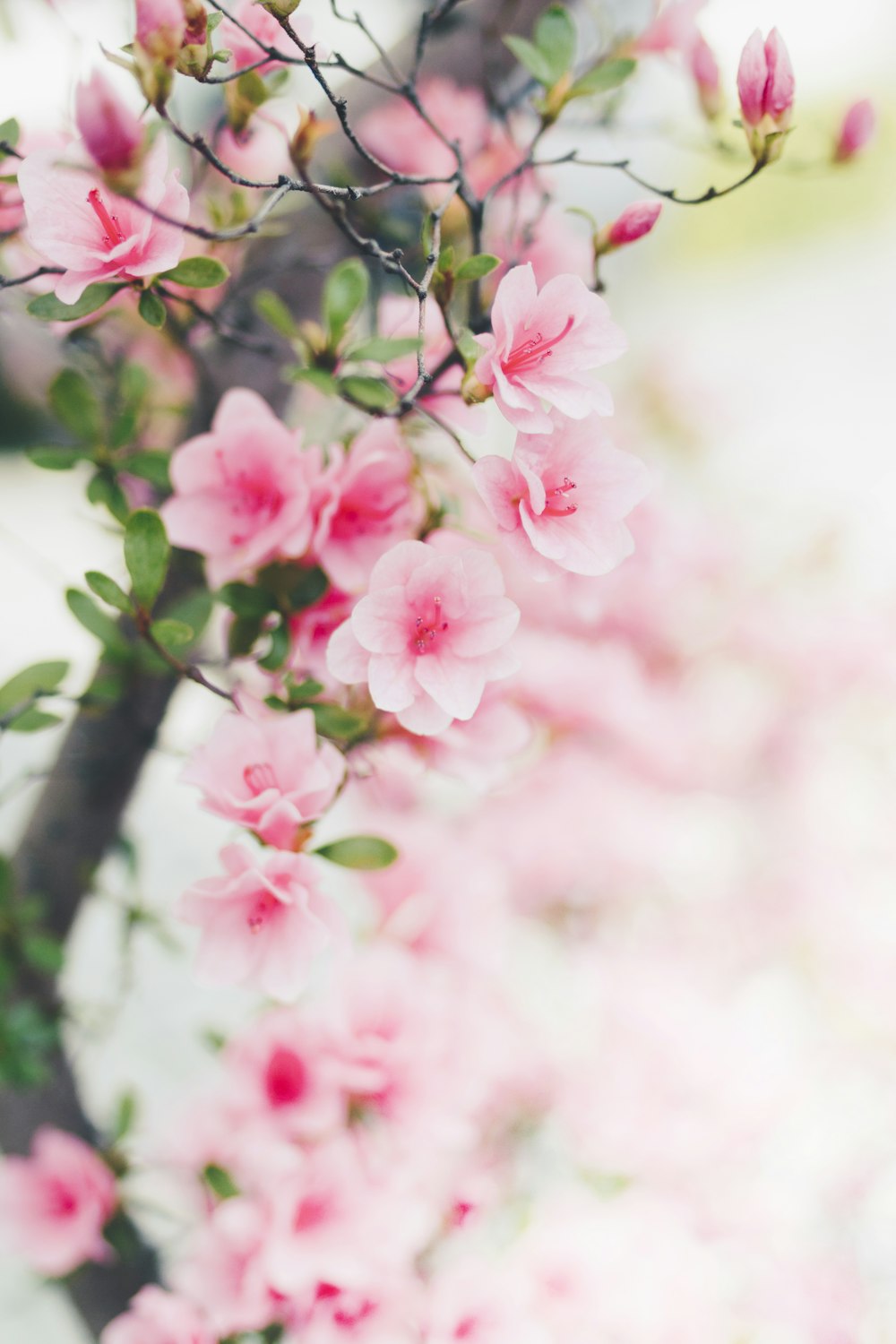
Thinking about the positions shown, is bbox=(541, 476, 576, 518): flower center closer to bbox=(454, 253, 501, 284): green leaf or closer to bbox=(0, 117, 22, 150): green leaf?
bbox=(454, 253, 501, 284): green leaf

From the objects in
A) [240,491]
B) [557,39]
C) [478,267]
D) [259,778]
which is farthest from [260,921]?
[557,39]

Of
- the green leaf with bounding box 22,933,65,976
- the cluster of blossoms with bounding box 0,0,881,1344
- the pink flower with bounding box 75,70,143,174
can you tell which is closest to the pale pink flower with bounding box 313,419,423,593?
the cluster of blossoms with bounding box 0,0,881,1344

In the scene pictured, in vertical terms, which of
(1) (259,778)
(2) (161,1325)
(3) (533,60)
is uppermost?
(3) (533,60)

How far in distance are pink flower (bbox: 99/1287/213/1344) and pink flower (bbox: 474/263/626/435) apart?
639 millimetres

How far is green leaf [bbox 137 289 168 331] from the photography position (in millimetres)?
520

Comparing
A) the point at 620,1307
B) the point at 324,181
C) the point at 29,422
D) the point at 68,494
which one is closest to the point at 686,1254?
the point at 620,1307

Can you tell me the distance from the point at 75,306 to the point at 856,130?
0.67 meters

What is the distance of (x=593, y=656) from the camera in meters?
1.25

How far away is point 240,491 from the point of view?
2.08ft

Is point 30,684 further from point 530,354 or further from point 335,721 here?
point 530,354

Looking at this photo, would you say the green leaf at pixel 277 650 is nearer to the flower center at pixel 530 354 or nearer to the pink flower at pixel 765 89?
the flower center at pixel 530 354

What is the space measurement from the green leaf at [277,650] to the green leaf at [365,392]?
0.16 m

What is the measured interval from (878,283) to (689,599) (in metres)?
3.84

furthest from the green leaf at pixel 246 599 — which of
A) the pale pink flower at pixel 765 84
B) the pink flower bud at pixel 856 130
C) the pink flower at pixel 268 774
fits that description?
the pink flower bud at pixel 856 130
